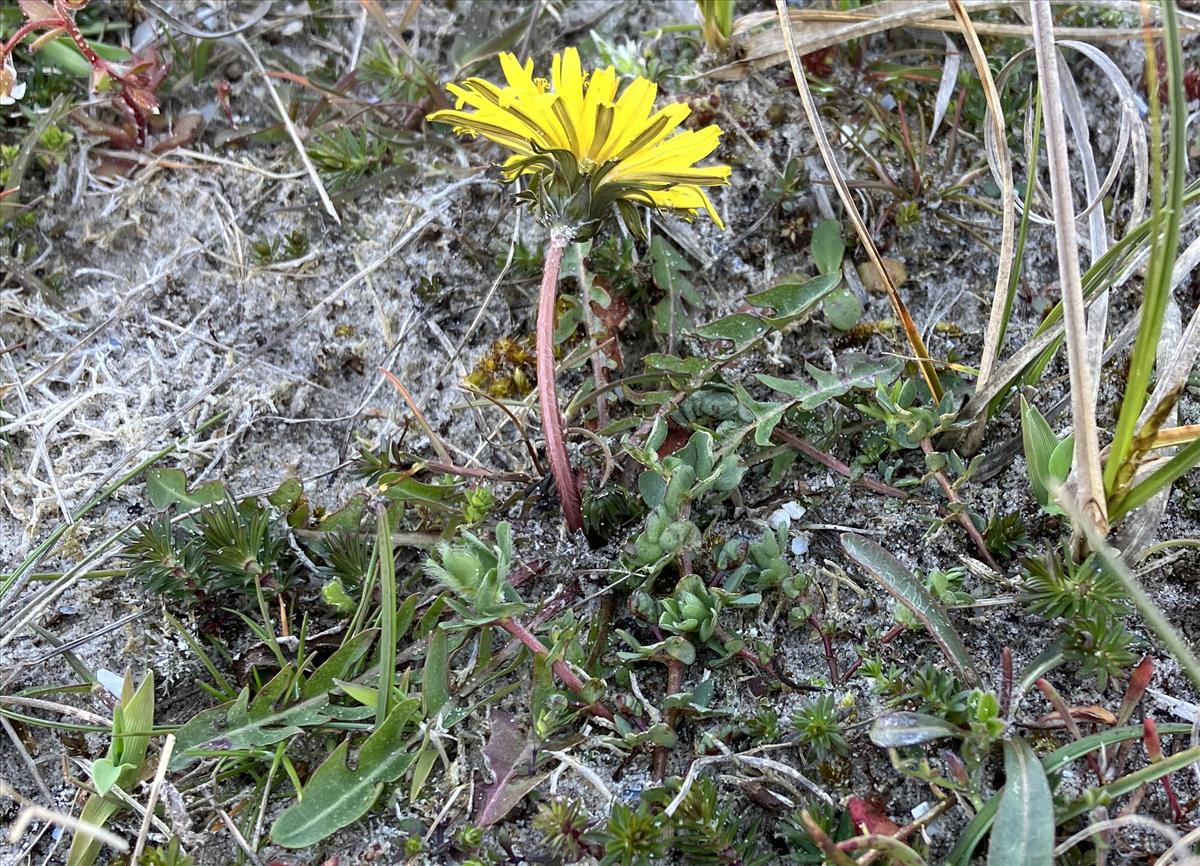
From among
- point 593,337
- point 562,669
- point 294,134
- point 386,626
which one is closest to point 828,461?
point 593,337

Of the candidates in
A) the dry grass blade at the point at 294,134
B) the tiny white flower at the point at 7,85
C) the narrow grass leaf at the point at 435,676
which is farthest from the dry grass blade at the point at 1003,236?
the tiny white flower at the point at 7,85

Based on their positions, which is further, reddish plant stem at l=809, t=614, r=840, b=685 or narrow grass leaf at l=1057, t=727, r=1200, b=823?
reddish plant stem at l=809, t=614, r=840, b=685

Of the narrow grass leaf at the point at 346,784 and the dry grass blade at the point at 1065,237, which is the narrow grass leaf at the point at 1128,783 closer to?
the dry grass blade at the point at 1065,237

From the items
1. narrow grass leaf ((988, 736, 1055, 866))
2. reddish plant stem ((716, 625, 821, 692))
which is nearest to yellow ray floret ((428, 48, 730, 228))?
reddish plant stem ((716, 625, 821, 692))

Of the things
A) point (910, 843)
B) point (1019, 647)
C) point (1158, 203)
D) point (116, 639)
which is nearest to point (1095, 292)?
point (1158, 203)

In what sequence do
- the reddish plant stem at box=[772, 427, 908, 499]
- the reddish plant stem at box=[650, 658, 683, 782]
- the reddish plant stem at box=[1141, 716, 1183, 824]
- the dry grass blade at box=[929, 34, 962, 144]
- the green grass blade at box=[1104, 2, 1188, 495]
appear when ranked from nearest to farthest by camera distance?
the green grass blade at box=[1104, 2, 1188, 495], the reddish plant stem at box=[1141, 716, 1183, 824], the reddish plant stem at box=[650, 658, 683, 782], the reddish plant stem at box=[772, 427, 908, 499], the dry grass blade at box=[929, 34, 962, 144]

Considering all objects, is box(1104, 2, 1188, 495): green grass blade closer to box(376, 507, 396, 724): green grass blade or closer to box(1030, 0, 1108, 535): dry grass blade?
box(1030, 0, 1108, 535): dry grass blade
